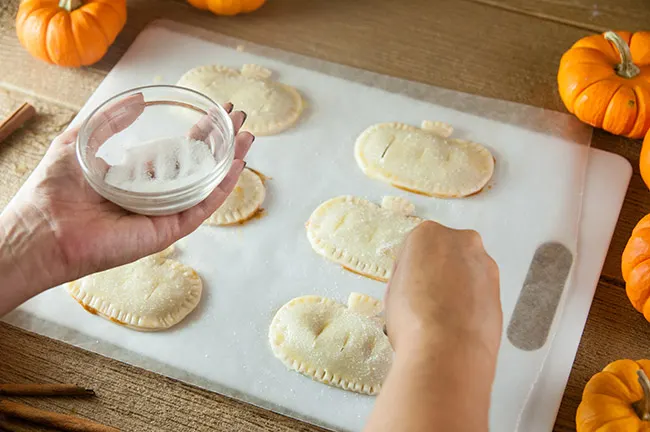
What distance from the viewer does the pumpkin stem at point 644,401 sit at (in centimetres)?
178

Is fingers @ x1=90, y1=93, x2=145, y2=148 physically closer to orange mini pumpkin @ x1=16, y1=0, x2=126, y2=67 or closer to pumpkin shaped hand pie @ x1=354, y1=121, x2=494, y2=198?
orange mini pumpkin @ x1=16, y1=0, x2=126, y2=67

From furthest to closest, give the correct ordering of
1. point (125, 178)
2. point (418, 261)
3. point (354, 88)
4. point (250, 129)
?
point (354, 88)
point (250, 129)
point (125, 178)
point (418, 261)

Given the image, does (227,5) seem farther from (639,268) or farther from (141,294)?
(639,268)

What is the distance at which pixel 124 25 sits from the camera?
2898mm

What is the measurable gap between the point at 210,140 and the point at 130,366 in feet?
2.07

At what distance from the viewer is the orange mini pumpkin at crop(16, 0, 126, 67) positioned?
8.53 ft

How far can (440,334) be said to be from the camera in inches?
52.9

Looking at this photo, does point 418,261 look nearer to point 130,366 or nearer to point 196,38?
point 130,366

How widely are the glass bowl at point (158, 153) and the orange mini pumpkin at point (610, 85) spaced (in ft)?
3.97

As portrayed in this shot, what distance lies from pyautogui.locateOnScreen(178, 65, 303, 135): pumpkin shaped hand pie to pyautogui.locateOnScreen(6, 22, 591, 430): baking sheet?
0.15 ft

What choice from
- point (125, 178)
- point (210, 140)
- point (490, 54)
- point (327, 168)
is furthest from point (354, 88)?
point (125, 178)

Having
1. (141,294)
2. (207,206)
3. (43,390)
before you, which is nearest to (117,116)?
(207,206)

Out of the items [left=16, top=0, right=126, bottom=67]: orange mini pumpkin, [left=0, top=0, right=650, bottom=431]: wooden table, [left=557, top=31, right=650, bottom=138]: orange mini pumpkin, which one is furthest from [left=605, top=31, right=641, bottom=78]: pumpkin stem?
[left=16, top=0, right=126, bottom=67]: orange mini pumpkin

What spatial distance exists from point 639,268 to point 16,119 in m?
1.95
